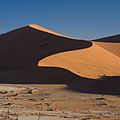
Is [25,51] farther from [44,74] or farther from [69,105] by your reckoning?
[69,105]

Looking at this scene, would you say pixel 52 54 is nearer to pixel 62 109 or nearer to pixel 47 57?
pixel 47 57

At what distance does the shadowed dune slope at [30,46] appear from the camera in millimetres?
42344

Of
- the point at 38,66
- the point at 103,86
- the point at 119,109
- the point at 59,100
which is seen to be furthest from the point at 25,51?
the point at 119,109

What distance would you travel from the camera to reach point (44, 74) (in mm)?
32031

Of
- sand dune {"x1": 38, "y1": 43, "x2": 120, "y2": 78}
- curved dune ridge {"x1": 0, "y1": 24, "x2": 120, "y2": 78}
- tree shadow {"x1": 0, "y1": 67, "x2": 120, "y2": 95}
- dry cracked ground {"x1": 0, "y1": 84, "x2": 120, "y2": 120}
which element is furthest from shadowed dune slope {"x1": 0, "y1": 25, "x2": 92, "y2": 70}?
dry cracked ground {"x1": 0, "y1": 84, "x2": 120, "y2": 120}

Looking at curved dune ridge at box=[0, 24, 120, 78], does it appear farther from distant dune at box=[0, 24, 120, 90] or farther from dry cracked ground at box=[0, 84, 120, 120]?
dry cracked ground at box=[0, 84, 120, 120]

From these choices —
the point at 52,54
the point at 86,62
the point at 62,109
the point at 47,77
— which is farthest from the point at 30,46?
the point at 62,109

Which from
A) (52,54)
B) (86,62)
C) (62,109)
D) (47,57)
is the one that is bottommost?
(62,109)

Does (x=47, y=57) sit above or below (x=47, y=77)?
above

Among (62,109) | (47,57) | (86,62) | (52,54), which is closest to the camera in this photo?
(62,109)

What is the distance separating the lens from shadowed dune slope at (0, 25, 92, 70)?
4234 cm

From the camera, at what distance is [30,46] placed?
156 feet

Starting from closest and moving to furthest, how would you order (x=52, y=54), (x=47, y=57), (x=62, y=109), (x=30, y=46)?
(x=62, y=109)
(x=47, y=57)
(x=52, y=54)
(x=30, y=46)

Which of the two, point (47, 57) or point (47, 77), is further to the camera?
point (47, 57)
